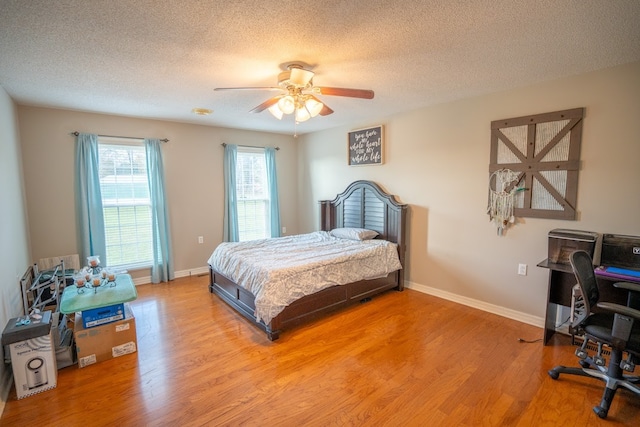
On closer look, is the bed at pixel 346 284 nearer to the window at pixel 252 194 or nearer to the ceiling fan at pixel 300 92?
the window at pixel 252 194

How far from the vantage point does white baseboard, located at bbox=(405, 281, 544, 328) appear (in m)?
3.02

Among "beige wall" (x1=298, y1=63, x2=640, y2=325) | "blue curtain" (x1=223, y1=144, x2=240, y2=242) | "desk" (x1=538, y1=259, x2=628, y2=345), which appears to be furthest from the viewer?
"blue curtain" (x1=223, y1=144, x2=240, y2=242)

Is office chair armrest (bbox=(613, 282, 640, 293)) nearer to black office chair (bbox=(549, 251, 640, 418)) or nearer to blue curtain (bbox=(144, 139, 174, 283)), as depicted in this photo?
black office chair (bbox=(549, 251, 640, 418))

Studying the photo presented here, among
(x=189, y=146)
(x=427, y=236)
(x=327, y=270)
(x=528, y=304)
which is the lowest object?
(x=528, y=304)

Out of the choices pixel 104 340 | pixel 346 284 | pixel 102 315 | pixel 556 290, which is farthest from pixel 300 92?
pixel 556 290

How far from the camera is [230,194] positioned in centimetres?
496

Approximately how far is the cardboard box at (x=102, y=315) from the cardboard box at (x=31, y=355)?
0.26 meters

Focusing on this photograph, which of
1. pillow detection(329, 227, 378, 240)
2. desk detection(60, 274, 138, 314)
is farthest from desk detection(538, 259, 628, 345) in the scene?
desk detection(60, 274, 138, 314)

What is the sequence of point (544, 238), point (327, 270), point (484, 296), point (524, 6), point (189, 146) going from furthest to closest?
point (189, 146) < point (484, 296) < point (327, 270) < point (544, 238) < point (524, 6)

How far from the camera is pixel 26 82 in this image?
274 centimetres

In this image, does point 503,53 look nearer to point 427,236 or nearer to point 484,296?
point 427,236

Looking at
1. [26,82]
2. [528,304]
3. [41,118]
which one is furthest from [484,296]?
[41,118]

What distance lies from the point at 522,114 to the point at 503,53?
40.0 inches

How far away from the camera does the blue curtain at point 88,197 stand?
3.82 meters
